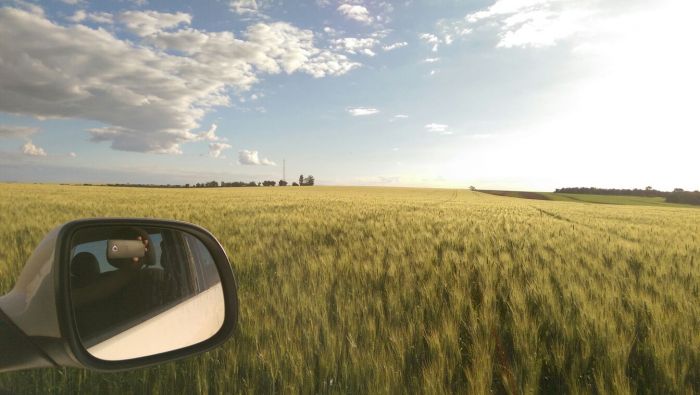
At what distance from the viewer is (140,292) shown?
1620 millimetres

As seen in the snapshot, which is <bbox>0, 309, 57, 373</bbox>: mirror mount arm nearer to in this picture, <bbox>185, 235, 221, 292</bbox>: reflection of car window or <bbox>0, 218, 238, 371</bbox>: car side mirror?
<bbox>0, 218, 238, 371</bbox>: car side mirror

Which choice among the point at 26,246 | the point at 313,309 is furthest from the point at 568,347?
the point at 26,246

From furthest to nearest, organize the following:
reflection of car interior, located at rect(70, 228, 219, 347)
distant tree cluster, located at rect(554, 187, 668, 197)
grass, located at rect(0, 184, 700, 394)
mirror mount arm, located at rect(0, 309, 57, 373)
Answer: distant tree cluster, located at rect(554, 187, 668, 197) < grass, located at rect(0, 184, 700, 394) < reflection of car interior, located at rect(70, 228, 219, 347) < mirror mount arm, located at rect(0, 309, 57, 373)

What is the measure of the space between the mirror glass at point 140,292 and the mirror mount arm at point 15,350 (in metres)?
0.25

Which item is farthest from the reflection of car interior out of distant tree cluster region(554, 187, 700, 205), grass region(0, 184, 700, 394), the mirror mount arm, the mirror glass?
distant tree cluster region(554, 187, 700, 205)

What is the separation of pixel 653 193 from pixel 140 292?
130358 mm

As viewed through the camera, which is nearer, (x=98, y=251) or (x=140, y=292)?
(x=98, y=251)

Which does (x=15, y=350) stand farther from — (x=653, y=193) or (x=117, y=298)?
(x=653, y=193)

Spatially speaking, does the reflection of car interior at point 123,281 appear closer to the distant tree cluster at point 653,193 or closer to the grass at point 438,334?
the grass at point 438,334

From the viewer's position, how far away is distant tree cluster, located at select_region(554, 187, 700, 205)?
83069mm

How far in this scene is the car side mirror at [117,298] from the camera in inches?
39.7

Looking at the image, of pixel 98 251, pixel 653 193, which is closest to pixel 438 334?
pixel 98 251

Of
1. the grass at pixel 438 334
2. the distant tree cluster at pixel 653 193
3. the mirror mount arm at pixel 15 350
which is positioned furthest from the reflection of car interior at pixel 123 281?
the distant tree cluster at pixel 653 193

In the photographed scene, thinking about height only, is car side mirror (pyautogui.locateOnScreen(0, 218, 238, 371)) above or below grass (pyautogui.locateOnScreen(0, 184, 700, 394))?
above
